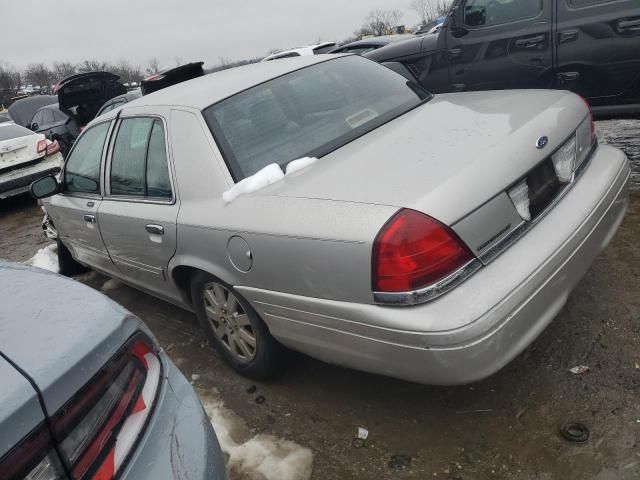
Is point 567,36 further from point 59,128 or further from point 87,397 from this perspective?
point 59,128

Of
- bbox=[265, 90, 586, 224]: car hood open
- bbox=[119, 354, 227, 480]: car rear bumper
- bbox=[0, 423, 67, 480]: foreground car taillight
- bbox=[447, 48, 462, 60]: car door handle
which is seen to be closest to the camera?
bbox=[0, 423, 67, 480]: foreground car taillight

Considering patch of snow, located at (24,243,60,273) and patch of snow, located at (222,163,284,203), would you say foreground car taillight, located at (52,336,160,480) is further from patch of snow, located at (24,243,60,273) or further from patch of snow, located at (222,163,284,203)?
patch of snow, located at (24,243,60,273)

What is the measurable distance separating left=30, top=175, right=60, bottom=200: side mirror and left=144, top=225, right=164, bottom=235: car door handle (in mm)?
1311

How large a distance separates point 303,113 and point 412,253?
4.14ft

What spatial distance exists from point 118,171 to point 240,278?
1.41 metres

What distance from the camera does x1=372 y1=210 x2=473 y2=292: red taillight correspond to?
1854 mm

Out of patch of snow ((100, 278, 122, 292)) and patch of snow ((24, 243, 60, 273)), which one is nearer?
patch of snow ((100, 278, 122, 292))

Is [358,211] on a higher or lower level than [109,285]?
higher

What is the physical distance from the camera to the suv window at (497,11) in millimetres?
4871

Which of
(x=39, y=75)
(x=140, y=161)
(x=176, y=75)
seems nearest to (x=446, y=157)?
(x=140, y=161)

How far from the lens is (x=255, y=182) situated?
2.41m

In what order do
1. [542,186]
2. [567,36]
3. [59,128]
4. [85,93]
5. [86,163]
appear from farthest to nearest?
1. [59,128]
2. [85,93]
3. [567,36]
4. [86,163]
5. [542,186]

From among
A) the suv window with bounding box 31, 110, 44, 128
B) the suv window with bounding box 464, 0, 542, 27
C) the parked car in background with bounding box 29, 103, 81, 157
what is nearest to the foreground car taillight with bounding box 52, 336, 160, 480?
the suv window with bounding box 464, 0, 542, 27

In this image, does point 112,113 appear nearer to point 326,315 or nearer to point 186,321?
point 186,321
